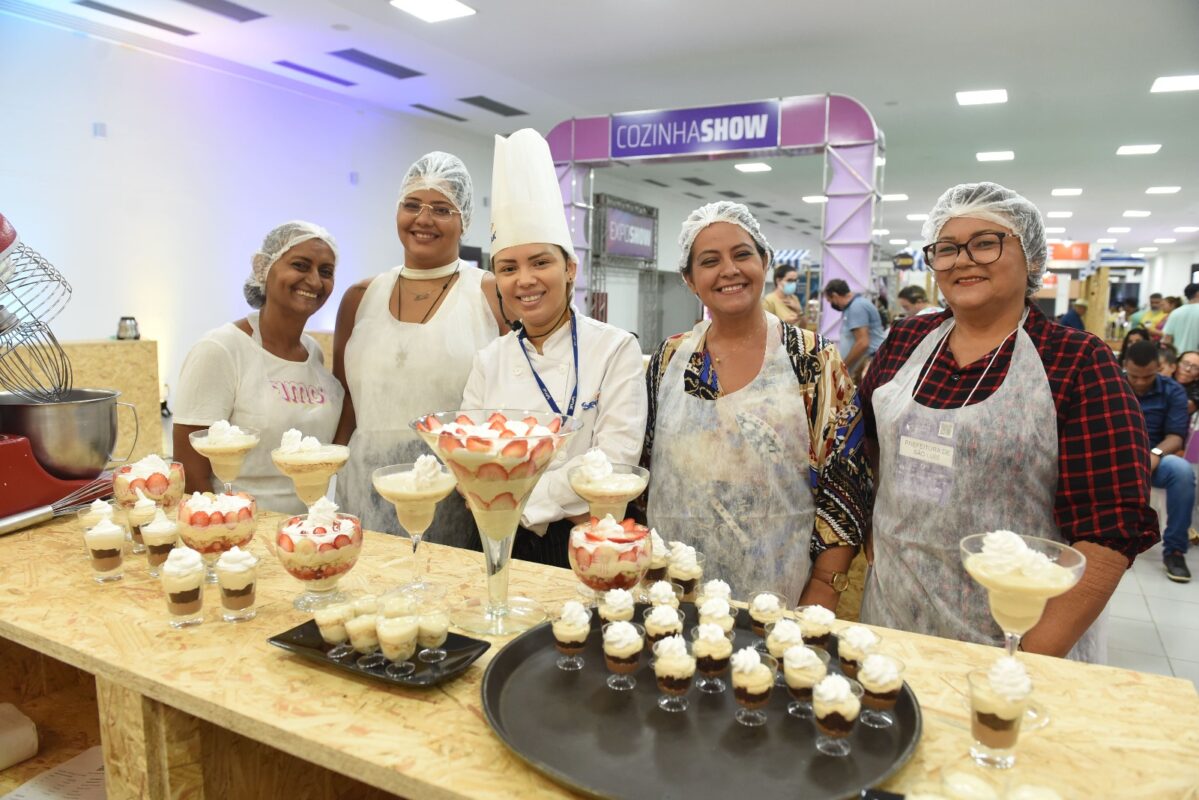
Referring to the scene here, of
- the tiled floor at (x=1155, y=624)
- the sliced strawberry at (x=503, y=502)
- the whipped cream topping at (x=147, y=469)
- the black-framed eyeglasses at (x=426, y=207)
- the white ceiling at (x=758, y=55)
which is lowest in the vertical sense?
the tiled floor at (x=1155, y=624)

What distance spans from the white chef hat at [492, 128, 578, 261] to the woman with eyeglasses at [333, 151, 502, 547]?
0.52 metres

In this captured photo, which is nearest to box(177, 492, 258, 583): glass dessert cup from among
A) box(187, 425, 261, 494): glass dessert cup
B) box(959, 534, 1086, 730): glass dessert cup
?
box(187, 425, 261, 494): glass dessert cup

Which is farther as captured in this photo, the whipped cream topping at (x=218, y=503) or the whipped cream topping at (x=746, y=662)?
the whipped cream topping at (x=218, y=503)

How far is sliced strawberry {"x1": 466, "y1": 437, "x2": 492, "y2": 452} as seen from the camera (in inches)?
62.5

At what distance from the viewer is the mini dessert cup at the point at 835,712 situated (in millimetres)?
1284

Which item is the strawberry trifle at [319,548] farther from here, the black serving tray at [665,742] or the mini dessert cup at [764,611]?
the mini dessert cup at [764,611]

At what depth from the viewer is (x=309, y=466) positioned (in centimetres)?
213

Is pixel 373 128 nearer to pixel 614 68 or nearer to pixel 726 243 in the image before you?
pixel 614 68

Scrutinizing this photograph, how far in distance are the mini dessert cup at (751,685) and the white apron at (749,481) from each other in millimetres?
992

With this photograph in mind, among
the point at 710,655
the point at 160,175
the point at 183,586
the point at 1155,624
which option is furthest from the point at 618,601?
the point at 160,175

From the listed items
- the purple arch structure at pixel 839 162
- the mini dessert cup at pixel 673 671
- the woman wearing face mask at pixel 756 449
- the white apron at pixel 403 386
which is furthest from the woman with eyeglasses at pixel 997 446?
the purple arch structure at pixel 839 162

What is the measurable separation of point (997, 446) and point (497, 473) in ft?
4.43

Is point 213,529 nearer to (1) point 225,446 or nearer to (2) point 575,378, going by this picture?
(1) point 225,446

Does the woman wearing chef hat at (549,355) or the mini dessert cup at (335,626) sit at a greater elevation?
the woman wearing chef hat at (549,355)
